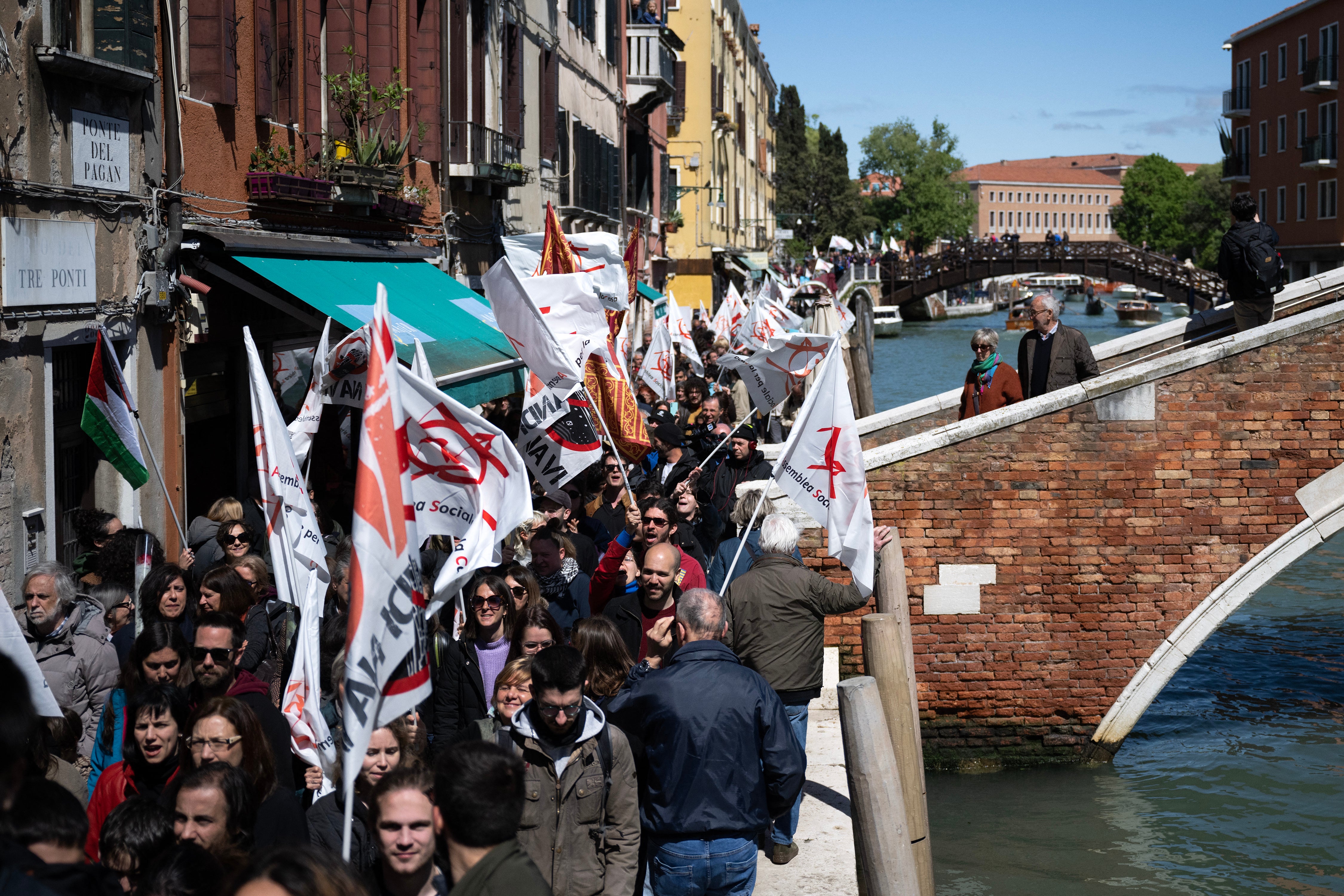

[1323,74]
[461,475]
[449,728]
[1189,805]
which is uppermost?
[1323,74]

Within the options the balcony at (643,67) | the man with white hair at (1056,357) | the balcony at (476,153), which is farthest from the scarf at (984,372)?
the balcony at (643,67)

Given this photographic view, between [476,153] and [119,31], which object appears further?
[476,153]

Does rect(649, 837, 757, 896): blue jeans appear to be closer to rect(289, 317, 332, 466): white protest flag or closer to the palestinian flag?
rect(289, 317, 332, 466): white protest flag

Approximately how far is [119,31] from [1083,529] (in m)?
7.90

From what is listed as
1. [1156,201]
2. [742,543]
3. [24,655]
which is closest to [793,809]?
[742,543]

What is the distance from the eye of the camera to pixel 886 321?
74.6 meters

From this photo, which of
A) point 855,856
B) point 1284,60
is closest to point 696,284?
point 1284,60

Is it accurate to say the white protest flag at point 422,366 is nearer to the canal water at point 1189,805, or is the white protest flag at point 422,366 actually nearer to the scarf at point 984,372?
the canal water at point 1189,805

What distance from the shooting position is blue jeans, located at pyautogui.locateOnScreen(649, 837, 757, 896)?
16.8 feet

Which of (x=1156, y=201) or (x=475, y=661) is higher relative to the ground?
(x=1156, y=201)

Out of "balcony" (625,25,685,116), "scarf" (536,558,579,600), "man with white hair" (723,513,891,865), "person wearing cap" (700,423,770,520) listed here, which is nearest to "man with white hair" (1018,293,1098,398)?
"person wearing cap" (700,423,770,520)

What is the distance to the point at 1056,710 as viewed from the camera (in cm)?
1154

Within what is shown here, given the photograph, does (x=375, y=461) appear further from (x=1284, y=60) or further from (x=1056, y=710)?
(x=1284, y=60)

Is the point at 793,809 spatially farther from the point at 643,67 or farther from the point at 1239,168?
the point at 1239,168
